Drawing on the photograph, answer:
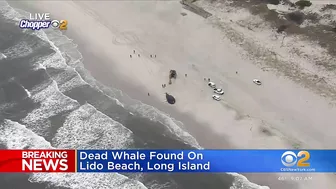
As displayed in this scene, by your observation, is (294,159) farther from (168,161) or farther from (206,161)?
(168,161)

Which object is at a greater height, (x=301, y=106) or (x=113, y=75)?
(x=301, y=106)

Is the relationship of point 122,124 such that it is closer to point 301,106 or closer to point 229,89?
point 229,89

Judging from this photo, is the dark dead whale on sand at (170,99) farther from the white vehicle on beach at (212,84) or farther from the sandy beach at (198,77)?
the white vehicle on beach at (212,84)

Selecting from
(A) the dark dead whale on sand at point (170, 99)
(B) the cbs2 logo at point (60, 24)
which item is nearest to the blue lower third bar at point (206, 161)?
(A) the dark dead whale on sand at point (170, 99)

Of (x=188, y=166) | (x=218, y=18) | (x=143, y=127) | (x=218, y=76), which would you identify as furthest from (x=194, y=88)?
(x=218, y=18)

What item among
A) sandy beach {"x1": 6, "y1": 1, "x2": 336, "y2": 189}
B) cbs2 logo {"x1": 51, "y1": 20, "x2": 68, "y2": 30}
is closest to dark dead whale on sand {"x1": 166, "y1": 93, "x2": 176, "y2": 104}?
sandy beach {"x1": 6, "y1": 1, "x2": 336, "y2": 189}

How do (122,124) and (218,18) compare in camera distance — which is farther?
(218,18)

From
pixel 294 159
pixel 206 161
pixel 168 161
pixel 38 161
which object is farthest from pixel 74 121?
pixel 294 159
